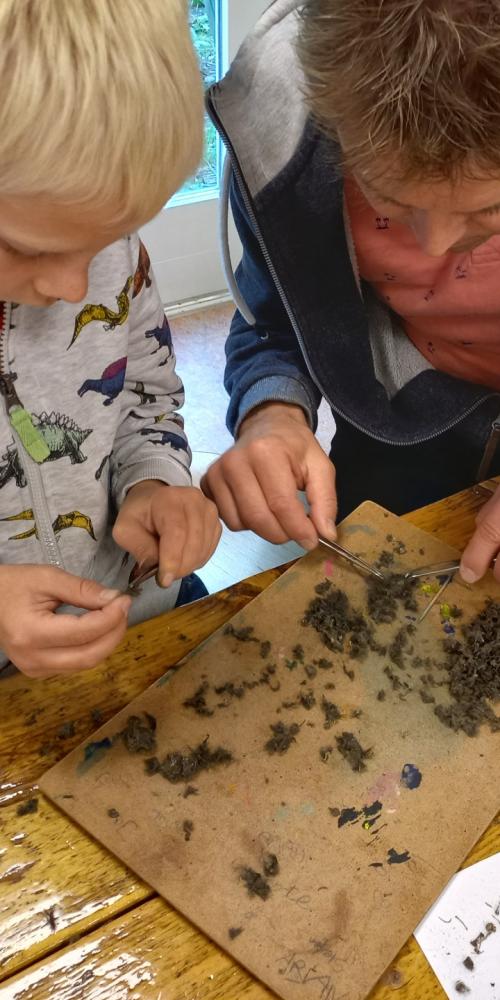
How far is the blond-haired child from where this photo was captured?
50 centimetres

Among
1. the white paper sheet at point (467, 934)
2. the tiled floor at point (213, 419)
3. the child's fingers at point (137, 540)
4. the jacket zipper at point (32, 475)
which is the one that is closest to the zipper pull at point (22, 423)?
the jacket zipper at point (32, 475)

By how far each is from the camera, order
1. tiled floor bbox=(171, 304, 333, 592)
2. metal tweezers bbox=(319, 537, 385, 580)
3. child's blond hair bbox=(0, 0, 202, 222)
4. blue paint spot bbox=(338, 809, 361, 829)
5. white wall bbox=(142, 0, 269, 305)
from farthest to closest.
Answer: white wall bbox=(142, 0, 269, 305) < tiled floor bbox=(171, 304, 333, 592) < metal tweezers bbox=(319, 537, 385, 580) < blue paint spot bbox=(338, 809, 361, 829) < child's blond hair bbox=(0, 0, 202, 222)

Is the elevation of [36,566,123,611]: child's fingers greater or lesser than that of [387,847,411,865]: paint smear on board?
greater

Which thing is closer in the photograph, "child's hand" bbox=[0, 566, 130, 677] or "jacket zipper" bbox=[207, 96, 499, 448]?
→ "child's hand" bbox=[0, 566, 130, 677]

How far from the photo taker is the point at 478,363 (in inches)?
46.0

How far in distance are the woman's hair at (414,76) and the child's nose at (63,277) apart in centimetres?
24

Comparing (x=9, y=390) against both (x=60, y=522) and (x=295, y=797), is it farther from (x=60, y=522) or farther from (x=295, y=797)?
(x=295, y=797)

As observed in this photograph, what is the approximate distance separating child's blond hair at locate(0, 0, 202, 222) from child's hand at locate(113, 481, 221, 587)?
0.36 m

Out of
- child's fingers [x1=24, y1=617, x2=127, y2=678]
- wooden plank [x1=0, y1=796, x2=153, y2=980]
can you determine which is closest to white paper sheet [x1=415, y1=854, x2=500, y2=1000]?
wooden plank [x1=0, y1=796, x2=153, y2=980]

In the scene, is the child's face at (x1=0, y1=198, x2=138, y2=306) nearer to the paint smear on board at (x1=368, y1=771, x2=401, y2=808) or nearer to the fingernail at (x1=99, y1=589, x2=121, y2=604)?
the fingernail at (x1=99, y1=589, x2=121, y2=604)

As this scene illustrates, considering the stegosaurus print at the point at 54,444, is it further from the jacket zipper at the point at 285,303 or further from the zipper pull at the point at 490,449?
the zipper pull at the point at 490,449

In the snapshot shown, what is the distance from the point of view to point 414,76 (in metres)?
0.57

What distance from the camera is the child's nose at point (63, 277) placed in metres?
0.60

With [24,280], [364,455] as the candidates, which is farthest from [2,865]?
[364,455]
